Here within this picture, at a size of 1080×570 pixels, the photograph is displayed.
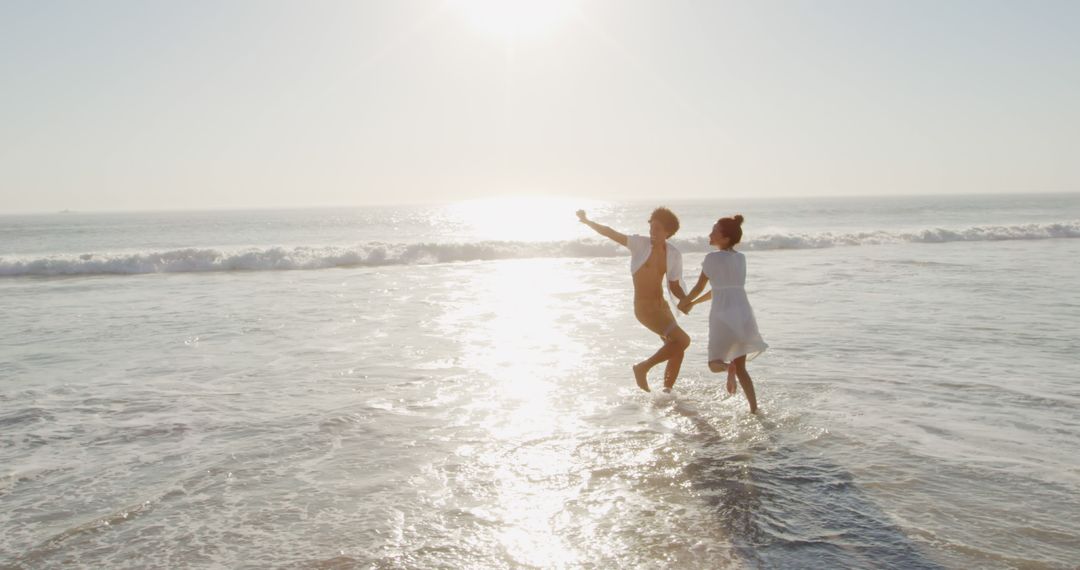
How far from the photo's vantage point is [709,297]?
674 cm

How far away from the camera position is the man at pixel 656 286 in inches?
285

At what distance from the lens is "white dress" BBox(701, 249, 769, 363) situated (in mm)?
6523

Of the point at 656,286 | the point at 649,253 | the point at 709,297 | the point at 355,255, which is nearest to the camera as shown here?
the point at 709,297

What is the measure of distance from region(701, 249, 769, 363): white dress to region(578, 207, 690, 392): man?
0.59 metres

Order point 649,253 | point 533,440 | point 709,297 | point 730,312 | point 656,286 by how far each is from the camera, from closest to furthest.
Result: point 533,440 < point 730,312 < point 709,297 < point 649,253 < point 656,286

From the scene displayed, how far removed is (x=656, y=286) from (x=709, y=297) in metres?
0.81

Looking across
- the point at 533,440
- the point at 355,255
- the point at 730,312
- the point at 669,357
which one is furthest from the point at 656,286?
the point at 355,255

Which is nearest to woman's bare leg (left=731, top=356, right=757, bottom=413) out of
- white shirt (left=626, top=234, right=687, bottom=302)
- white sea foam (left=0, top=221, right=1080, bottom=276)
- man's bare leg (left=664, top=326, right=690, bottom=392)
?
man's bare leg (left=664, top=326, right=690, bottom=392)

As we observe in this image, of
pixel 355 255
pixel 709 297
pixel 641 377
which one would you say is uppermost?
pixel 709 297

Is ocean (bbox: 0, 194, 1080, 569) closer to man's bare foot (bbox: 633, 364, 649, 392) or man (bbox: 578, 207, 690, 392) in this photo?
man's bare foot (bbox: 633, 364, 649, 392)

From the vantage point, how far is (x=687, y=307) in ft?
22.4

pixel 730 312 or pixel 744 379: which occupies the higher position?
pixel 730 312

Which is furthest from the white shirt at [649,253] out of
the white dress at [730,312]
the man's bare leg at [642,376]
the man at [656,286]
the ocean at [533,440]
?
the ocean at [533,440]

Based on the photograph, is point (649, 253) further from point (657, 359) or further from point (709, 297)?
point (657, 359)
